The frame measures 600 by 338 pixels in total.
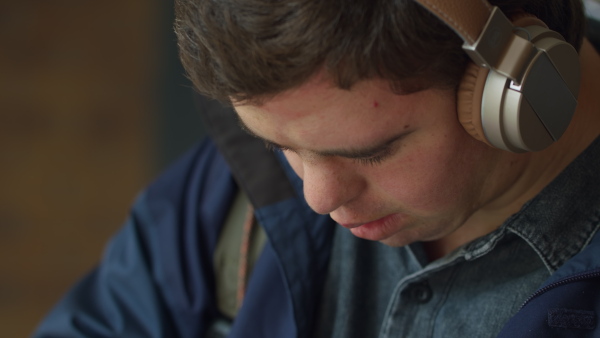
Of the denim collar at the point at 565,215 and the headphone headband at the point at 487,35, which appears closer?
the headphone headband at the point at 487,35

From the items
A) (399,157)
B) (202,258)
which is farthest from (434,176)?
(202,258)

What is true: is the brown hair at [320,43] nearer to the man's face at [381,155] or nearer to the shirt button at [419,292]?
the man's face at [381,155]

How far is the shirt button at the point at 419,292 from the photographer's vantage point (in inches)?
38.1

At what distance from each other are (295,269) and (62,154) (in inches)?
64.5

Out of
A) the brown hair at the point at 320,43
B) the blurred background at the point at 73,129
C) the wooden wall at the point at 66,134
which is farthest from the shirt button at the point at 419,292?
the wooden wall at the point at 66,134

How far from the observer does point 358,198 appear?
83cm

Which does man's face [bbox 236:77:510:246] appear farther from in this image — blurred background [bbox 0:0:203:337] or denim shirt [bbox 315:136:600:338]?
blurred background [bbox 0:0:203:337]

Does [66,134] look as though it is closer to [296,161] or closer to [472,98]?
[296,161]

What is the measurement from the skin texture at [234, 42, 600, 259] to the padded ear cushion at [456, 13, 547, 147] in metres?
0.01

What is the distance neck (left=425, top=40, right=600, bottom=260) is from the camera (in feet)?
2.93

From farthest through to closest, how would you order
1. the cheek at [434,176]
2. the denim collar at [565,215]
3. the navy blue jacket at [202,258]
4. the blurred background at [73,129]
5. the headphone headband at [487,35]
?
the blurred background at [73,129] < the navy blue jacket at [202,258] < the denim collar at [565,215] < the cheek at [434,176] < the headphone headband at [487,35]

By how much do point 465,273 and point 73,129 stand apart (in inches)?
71.3

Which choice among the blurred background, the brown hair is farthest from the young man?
the blurred background

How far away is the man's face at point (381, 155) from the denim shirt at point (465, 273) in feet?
0.24
